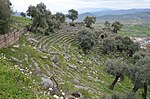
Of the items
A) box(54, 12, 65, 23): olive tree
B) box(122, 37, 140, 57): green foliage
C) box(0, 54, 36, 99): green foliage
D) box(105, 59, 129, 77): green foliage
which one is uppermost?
box(54, 12, 65, 23): olive tree

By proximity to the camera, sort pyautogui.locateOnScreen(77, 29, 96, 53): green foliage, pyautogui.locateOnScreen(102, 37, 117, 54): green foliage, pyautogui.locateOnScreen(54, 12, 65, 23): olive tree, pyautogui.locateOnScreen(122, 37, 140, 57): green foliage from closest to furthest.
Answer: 1. pyautogui.locateOnScreen(77, 29, 96, 53): green foliage
2. pyautogui.locateOnScreen(102, 37, 117, 54): green foliage
3. pyautogui.locateOnScreen(122, 37, 140, 57): green foliage
4. pyautogui.locateOnScreen(54, 12, 65, 23): olive tree

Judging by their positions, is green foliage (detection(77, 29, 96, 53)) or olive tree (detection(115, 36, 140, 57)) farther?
olive tree (detection(115, 36, 140, 57))

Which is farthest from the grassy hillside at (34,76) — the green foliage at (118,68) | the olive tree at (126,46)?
the olive tree at (126,46)

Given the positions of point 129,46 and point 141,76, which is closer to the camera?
point 141,76

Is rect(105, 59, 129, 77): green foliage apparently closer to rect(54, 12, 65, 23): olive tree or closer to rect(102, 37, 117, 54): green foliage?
rect(102, 37, 117, 54): green foliage

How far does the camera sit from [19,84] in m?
13.8

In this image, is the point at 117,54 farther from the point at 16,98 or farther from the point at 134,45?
the point at 16,98

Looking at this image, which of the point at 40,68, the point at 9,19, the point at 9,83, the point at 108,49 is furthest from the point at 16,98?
the point at 108,49

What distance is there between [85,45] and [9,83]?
45109 mm

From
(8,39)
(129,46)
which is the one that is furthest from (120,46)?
(8,39)

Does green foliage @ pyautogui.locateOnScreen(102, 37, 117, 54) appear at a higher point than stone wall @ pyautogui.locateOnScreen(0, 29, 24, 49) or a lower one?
lower

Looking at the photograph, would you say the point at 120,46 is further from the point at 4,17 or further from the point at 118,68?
the point at 4,17

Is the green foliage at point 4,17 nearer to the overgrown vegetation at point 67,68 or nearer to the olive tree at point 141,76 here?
the overgrown vegetation at point 67,68

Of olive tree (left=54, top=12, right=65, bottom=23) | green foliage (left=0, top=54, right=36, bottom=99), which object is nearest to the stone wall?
green foliage (left=0, top=54, right=36, bottom=99)
